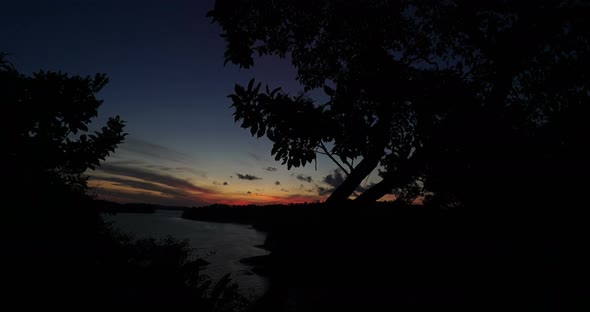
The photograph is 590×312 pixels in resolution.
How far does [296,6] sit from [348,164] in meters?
3.13

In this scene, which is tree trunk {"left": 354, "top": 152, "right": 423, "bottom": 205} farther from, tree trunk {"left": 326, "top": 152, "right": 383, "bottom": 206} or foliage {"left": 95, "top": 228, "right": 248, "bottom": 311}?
foliage {"left": 95, "top": 228, "right": 248, "bottom": 311}

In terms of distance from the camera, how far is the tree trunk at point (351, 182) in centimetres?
361

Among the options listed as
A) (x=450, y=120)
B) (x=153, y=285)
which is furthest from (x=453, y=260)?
(x=153, y=285)

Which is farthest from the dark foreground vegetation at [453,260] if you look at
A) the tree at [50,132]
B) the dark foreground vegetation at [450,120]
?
the tree at [50,132]

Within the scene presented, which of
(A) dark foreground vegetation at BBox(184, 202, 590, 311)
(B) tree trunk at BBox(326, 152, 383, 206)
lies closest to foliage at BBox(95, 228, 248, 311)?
(A) dark foreground vegetation at BBox(184, 202, 590, 311)

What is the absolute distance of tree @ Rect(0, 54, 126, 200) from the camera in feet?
11.9

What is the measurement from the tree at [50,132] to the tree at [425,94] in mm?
2742

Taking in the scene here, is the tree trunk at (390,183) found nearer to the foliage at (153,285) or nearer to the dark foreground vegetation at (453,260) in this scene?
the dark foreground vegetation at (453,260)

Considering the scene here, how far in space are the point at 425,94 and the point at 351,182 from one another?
1.54 m

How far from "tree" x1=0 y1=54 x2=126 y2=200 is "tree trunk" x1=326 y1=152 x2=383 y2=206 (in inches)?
142

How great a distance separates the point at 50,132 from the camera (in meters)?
4.45

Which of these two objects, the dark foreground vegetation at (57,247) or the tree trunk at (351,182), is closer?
the dark foreground vegetation at (57,247)

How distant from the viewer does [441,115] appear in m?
4.16

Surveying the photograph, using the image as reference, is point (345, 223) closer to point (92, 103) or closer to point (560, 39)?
point (92, 103)
